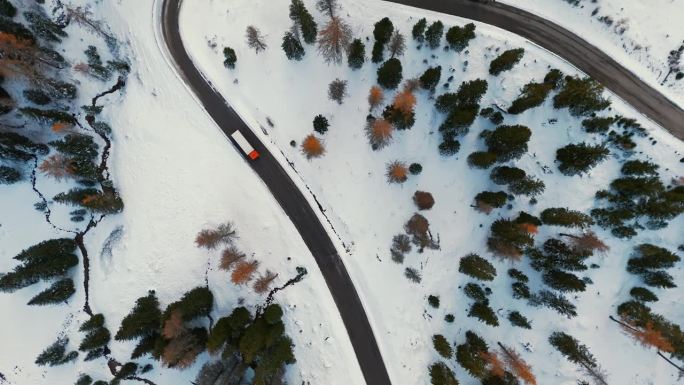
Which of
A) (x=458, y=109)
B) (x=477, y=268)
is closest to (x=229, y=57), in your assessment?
(x=458, y=109)

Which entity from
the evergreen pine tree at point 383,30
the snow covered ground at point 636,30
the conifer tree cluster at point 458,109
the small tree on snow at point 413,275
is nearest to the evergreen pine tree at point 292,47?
the evergreen pine tree at point 383,30

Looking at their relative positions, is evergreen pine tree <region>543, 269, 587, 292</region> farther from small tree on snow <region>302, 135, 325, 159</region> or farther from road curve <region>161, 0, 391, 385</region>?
small tree on snow <region>302, 135, 325, 159</region>

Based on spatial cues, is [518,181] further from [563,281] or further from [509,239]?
[563,281]

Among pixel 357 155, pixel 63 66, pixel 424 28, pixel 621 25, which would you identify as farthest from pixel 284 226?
pixel 621 25

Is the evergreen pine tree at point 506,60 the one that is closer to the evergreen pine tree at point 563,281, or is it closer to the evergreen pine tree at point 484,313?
the evergreen pine tree at point 563,281

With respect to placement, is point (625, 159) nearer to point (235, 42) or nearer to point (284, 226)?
point (284, 226)

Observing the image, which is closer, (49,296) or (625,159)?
(625,159)

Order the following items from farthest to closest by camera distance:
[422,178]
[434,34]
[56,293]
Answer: [56,293] → [422,178] → [434,34]
